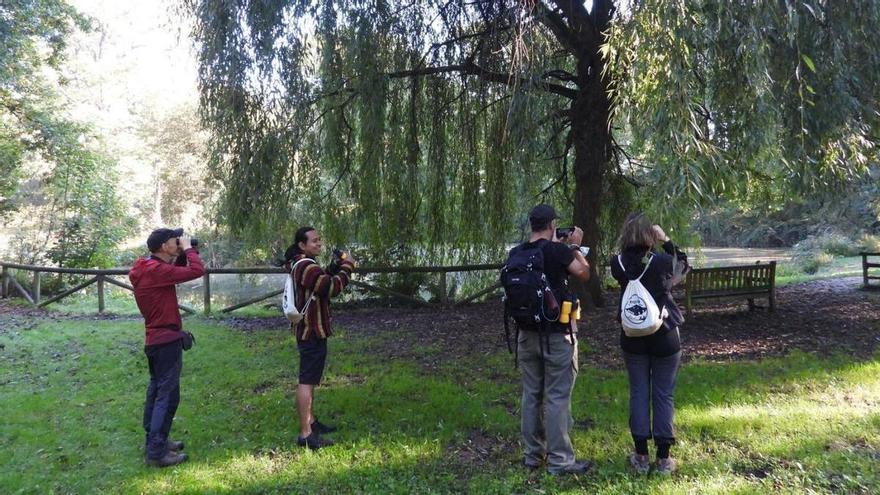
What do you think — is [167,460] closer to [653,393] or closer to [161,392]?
[161,392]

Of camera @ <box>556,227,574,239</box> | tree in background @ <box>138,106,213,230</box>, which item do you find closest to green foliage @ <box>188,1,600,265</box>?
camera @ <box>556,227,574,239</box>

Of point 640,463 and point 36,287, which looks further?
point 36,287

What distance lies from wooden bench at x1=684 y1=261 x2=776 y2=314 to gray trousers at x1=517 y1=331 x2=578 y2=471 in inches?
200

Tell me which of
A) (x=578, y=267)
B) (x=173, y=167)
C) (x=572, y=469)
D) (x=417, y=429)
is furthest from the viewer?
(x=173, y=167)

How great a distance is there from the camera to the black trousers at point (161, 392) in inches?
161

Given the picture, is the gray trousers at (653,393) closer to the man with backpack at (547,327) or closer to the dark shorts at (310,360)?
the man with backpack at (547,327)

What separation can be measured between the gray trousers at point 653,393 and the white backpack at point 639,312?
0.25m

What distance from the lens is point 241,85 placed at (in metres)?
6.45

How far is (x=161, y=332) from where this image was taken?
164 inches

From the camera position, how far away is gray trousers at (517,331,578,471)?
11.7ft

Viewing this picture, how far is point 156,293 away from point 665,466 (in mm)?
3586

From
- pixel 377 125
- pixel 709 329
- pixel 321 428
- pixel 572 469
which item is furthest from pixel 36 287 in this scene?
pixel 709 329

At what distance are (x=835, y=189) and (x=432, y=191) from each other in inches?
193

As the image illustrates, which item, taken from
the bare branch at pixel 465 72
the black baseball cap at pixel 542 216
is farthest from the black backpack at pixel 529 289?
the bare branch at pixel 465 72
